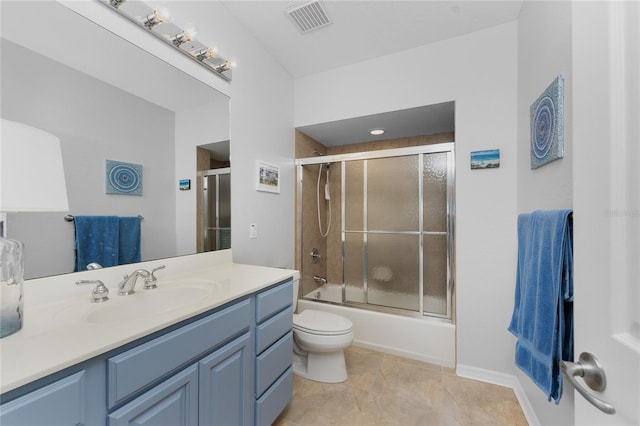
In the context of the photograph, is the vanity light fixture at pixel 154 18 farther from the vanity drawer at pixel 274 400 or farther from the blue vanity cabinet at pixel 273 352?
the vanity drawer at pixel 274 400

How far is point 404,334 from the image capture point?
2236mm

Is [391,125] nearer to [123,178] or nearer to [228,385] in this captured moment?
[123,178]

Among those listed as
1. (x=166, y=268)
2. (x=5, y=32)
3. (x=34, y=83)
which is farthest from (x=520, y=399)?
(x=5, y=32)

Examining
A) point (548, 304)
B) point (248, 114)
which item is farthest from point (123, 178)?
point (548, 304)

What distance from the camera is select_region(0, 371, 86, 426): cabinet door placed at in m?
0.56

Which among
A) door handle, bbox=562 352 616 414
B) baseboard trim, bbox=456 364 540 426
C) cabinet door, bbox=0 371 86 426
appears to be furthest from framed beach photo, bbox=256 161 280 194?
baseboard trim, bbox=456 364 540 426

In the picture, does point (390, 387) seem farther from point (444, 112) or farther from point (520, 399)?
point (444, 112)

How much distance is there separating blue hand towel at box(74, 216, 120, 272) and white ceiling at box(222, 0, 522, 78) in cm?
163

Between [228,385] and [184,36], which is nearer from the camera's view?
[228,385]

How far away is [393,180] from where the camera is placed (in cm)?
263

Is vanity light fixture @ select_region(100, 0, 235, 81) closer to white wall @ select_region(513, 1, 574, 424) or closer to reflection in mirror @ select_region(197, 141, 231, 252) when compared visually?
reflection in mirror @ select_region(197, 141, 231, 252)

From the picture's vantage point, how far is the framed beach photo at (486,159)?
74.5 inches

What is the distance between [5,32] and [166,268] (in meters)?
1.13

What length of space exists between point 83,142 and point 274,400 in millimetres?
1576
